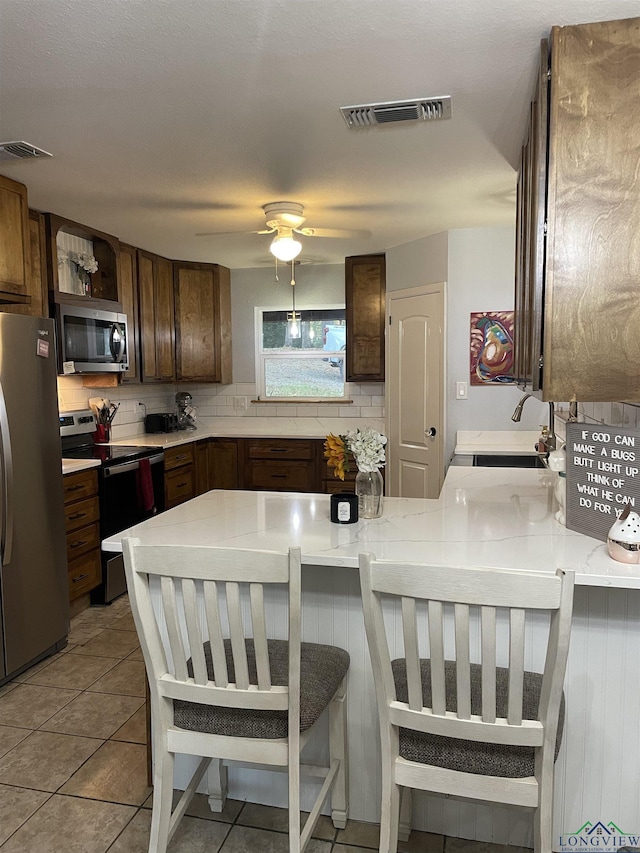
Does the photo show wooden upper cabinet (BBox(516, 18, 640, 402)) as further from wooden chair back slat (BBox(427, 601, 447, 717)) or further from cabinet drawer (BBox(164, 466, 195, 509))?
cabinet drawer (BBox(164, 466, 195, 509))

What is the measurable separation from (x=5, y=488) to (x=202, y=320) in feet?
10.6

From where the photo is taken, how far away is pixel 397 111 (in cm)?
253

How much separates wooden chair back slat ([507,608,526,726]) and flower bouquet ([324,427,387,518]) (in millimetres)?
900

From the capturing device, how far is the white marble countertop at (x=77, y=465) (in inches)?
148

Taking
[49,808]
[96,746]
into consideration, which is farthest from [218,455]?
[49,808]

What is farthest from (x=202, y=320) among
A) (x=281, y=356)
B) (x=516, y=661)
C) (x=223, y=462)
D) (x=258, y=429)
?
(x=516, y=661)

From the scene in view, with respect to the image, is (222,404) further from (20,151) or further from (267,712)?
(267,712)

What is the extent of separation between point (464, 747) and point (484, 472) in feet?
6.16

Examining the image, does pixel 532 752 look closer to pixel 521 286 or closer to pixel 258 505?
pixel 258 505

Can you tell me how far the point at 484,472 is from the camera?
324cm

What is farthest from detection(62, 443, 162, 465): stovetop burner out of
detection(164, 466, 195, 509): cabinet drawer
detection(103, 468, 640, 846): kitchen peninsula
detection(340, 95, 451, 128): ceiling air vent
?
detection(340, 95, 451, 128): ceiling air vent

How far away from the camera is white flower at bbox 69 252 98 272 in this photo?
4.45m

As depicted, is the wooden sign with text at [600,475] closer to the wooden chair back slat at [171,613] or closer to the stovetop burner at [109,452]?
the wooden chair back slat at [171,613]

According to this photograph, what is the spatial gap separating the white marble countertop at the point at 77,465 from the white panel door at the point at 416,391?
2402 millimetres
